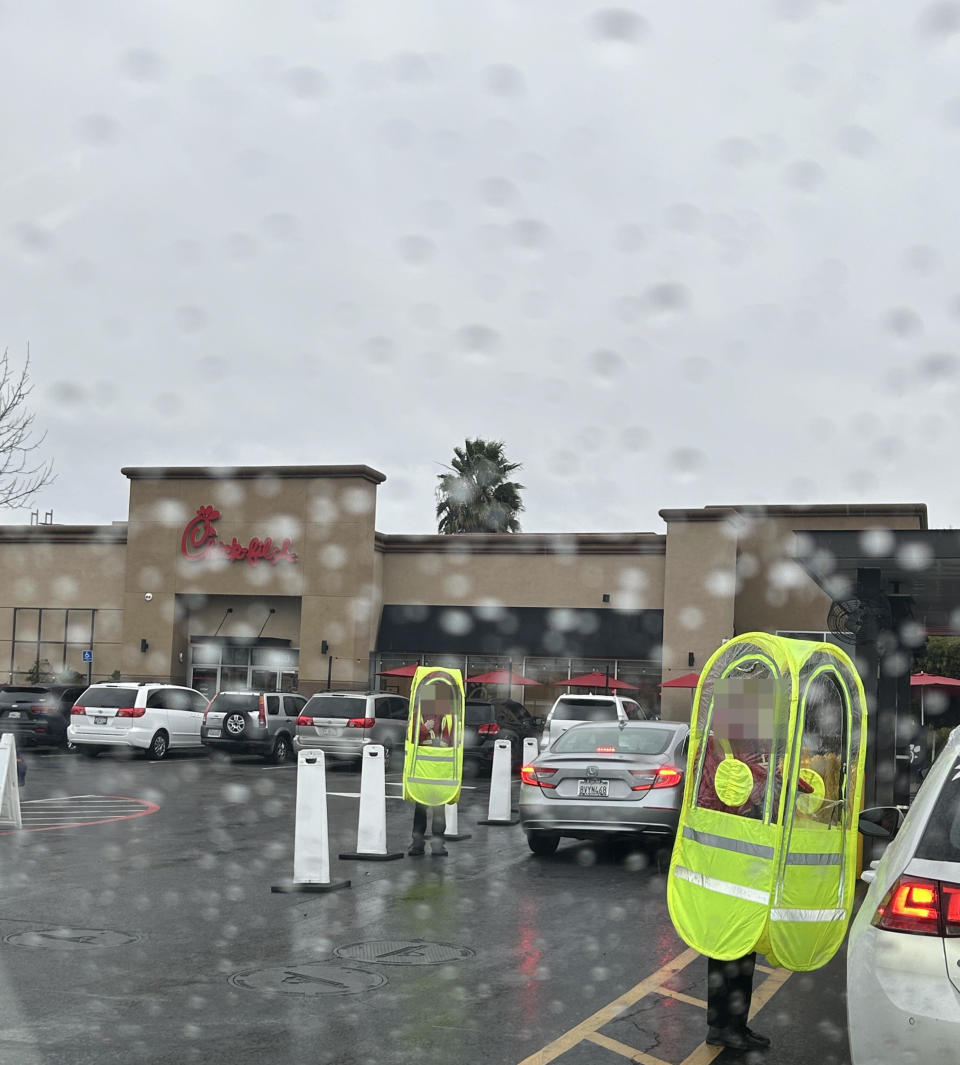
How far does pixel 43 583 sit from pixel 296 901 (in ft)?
112

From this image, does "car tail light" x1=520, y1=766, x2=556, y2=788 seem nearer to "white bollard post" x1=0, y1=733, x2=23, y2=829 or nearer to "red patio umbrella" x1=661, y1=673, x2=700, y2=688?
"white bollard post" x1=0, y1=733, x2=23, y2=829

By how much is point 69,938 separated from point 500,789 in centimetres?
843

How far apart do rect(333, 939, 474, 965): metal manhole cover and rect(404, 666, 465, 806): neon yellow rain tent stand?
3.78m

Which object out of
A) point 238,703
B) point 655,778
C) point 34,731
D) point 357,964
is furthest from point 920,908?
point 34,731

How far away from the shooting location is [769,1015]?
6551mm

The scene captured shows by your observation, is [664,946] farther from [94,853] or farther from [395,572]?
[395,572]

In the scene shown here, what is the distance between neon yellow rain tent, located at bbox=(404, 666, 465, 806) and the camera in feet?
39.4

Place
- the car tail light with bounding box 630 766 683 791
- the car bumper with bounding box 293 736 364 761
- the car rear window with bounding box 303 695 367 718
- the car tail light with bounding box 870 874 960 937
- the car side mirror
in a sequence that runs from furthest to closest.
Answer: the car rear window with bounding box 303 695 367 718 → the car bumper with bounding box 293 736 364 761 → the car tail light with bounding box 630 766 683 791 → the car side mirror → the car tail light with bounding box 870 874 960 937

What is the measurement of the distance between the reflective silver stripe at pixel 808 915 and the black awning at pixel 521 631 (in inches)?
1200

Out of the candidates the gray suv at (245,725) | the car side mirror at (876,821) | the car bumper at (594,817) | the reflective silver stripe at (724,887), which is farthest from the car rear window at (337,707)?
the reflective silver stripe at (724,887)

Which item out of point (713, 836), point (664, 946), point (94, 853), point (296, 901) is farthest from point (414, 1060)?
point (94, 853)

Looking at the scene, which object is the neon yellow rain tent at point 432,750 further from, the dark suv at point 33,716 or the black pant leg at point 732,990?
the dark suv at point 33,716

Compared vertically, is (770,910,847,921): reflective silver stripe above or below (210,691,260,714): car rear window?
above

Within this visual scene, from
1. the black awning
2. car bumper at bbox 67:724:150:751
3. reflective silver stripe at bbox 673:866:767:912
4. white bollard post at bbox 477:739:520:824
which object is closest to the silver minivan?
car bumper at bbox 67:724:150:751
